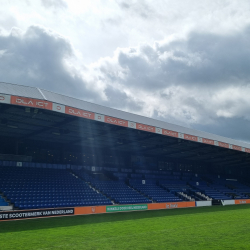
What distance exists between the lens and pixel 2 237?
11914 millimetres

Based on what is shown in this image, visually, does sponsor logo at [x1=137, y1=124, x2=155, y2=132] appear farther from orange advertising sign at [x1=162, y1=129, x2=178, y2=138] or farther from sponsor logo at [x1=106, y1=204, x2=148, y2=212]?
sponsor logo at [x1=106, y1=204, x2=148, y2=212]

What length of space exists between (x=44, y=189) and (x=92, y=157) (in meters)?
12.8

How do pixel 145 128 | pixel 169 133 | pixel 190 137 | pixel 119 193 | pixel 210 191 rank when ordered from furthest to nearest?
1. pixel 210 191
2. pixel 190 137
3. pixel 119 193
4. pixel 169 133
5. pixel 145 128

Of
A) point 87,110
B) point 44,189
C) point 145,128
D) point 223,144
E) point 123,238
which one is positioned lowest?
point 123,238

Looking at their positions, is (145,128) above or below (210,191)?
above

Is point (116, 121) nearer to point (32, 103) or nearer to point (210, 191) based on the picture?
point (32, 103)

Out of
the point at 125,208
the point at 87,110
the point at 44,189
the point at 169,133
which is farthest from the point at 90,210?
the point at 169,133

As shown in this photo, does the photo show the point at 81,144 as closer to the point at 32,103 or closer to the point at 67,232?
the point at 32,103

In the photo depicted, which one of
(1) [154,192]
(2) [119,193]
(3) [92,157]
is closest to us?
(2) [119,193]

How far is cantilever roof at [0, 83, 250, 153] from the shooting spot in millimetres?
18891

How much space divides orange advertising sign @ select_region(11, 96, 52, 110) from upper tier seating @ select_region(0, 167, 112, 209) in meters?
A: 7.59

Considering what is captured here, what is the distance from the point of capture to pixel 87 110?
2245 cm

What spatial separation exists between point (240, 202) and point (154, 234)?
1242 inches

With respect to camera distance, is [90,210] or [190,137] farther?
[190,137]
